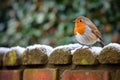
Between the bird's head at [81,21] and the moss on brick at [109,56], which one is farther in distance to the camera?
the bird's head at [81,21]

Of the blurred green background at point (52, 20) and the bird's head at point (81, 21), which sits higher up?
the blurred green background at point (52, 20)

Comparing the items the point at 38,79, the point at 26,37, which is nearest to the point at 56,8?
the point at 26,37

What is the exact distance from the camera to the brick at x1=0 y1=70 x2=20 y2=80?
129cm

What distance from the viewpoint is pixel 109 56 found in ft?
3.55

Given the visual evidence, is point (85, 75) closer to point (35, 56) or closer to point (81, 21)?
point (35, 56)

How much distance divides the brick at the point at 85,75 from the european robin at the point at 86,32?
A: 428mm

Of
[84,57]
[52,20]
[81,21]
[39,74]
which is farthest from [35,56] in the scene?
[52,20]

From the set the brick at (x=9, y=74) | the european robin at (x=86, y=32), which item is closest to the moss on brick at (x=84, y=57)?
the brick at (x=9, y=74)

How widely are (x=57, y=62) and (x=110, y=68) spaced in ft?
0.55

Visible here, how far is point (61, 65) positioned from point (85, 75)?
10 centimetres

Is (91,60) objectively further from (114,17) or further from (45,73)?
(114,17)

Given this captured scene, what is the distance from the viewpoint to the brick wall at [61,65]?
1.09 metres

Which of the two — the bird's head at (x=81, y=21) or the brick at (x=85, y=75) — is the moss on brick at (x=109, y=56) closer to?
the brick at (x=85, y=75)

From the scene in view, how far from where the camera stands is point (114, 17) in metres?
3.39
